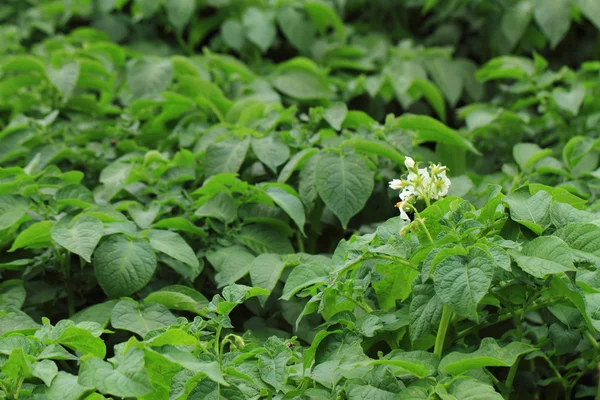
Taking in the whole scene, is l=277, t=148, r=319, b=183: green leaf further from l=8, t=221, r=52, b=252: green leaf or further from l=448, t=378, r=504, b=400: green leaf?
l=448, t=378, r=504, b=400: green leaf

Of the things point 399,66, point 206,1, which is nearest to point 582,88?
point 399,66

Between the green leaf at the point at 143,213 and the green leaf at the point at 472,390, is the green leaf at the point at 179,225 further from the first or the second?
the green leaf at the point at 472,390

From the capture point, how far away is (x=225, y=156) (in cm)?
200

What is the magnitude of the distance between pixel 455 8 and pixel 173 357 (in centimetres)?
259

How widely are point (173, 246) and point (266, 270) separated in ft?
0.70

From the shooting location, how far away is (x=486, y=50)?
3338 mm

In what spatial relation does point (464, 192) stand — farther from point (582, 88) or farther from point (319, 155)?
point (582, 88)

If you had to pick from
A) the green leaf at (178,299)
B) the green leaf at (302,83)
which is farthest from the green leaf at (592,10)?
the green leaf at (178,299)

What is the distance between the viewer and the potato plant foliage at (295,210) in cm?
125

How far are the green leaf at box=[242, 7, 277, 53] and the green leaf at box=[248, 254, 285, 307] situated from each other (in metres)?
1.48

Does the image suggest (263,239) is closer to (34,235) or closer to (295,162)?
(295,162)

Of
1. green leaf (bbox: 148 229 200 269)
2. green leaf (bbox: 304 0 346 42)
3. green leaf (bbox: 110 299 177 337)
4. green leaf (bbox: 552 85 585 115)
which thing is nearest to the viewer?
green leaf (bbox: 110 299 177 337)

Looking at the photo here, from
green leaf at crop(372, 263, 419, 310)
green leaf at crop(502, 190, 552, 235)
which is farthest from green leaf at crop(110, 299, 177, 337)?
green leaf at crop(502, 190, 552, 235)

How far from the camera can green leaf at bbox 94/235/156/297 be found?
162 cm
